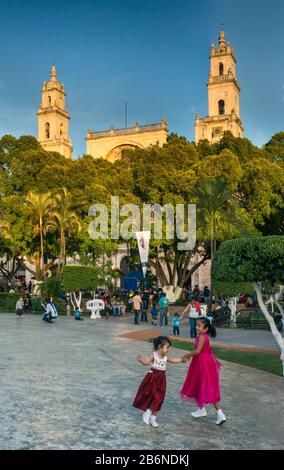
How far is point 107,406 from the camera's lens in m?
7.76

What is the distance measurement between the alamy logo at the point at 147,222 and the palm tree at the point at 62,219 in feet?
4.62

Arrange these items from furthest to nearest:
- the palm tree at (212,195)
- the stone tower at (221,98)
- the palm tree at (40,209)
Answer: the stone tower at (221,98), the palm tree at (40,209), the palm tree at (212,195)

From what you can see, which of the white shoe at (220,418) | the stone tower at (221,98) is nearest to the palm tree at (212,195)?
the white shoe at (220,418)

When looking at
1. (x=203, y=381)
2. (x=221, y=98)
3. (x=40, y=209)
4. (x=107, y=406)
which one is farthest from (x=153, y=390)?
(x=221, y=98)

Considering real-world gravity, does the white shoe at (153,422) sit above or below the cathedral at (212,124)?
below

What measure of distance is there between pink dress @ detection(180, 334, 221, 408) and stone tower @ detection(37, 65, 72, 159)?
59.0 m

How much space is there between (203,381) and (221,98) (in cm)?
5382

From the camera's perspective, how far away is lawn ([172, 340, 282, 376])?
11398 mm

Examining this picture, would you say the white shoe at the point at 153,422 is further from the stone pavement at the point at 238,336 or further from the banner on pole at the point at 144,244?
the banner on pole at the point at 144,244

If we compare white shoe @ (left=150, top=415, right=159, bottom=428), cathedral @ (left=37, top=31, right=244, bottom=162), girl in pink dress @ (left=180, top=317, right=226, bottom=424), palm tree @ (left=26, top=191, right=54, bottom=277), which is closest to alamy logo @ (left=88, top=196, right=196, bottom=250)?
palm tree @ (left=26, top=191, right=54, bottom=277)

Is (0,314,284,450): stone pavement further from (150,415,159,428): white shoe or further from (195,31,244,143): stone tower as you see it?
(195,31,244,143): stone tower

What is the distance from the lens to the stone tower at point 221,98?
55094 millimetres

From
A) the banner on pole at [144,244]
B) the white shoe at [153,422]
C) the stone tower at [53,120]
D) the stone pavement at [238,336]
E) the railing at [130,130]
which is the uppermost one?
the stone tower at [53,120]
